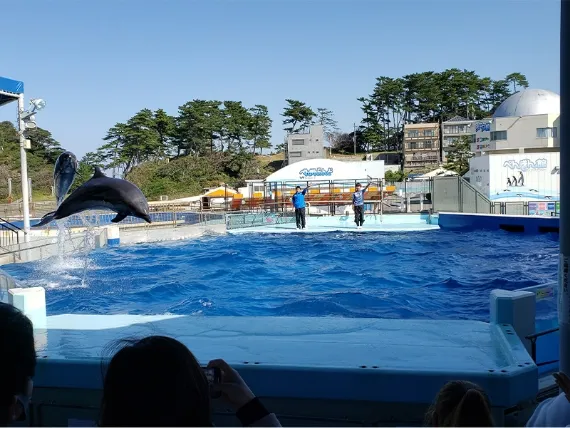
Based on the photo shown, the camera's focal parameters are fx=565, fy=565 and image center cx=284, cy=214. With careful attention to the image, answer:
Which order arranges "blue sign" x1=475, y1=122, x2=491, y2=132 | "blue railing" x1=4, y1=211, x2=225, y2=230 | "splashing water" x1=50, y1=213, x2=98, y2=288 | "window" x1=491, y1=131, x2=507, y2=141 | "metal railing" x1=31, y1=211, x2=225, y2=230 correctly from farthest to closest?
"blue sign" x1=475, y1=122, x2=491, y2=132 → "window" x1=491, y1=131, x2=507, y2=141 → "blue railing" x1=4, y1=211, x2=225, y2=230 → "metal railing" x1=31, y1=211, x2=225, y2=230 → "splashing water" x1=50, y1=213, x2=98, y2=288

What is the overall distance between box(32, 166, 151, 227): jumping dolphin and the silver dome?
3437 cm

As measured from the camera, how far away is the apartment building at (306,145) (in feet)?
150

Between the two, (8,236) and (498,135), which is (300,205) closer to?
(8,236)

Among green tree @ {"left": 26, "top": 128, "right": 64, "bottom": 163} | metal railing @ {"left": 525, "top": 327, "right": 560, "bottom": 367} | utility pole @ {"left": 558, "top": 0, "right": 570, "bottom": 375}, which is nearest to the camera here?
utility pole @ {"left": 558, "top": 0, "right": 570, "bottom": 375}

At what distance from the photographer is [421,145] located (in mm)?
51312

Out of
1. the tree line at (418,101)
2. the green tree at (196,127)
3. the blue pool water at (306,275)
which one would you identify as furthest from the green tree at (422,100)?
the blue pool water at (306,275)

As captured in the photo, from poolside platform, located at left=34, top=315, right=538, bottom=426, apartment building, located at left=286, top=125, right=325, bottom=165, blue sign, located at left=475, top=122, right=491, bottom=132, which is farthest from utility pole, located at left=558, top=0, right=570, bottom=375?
apartment building, located at left=286, top=125, right=325, bottom=165

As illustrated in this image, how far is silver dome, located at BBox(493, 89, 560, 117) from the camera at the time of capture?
3509cm

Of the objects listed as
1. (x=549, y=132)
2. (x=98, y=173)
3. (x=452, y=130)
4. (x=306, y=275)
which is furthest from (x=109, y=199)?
(x=452, y=130)

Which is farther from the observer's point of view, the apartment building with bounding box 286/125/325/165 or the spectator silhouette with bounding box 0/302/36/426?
the apartment building with bounding box 286/125/325/165

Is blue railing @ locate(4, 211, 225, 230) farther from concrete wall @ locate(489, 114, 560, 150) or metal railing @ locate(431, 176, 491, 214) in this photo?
concrete wall @ locate(489, 114, 560, 150)

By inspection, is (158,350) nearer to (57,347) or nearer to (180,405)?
(180,405)

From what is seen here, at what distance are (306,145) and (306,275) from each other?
37324 millimetres

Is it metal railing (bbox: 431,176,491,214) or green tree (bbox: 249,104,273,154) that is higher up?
green tree (bbox: 249,104,273,154)
